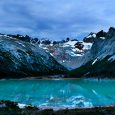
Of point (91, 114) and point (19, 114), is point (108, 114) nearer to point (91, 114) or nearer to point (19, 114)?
point (91, 114)

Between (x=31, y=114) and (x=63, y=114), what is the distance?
324 centimetres

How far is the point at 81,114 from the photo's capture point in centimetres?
3309

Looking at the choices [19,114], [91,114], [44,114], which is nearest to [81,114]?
[91,114]

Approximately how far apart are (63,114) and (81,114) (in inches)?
72.1

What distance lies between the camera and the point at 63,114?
110 ft

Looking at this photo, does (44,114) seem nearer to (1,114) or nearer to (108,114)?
(1,114)

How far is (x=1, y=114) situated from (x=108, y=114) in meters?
10.3

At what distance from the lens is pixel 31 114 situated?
3394 cm

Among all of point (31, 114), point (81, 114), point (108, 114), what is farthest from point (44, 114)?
point (108, 114)

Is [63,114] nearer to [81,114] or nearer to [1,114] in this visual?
[81,114]

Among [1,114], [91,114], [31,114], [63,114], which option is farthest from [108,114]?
[1,114]

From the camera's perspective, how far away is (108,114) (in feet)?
106

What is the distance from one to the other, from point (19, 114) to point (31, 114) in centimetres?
161

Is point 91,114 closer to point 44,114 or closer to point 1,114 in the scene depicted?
point 44,114
